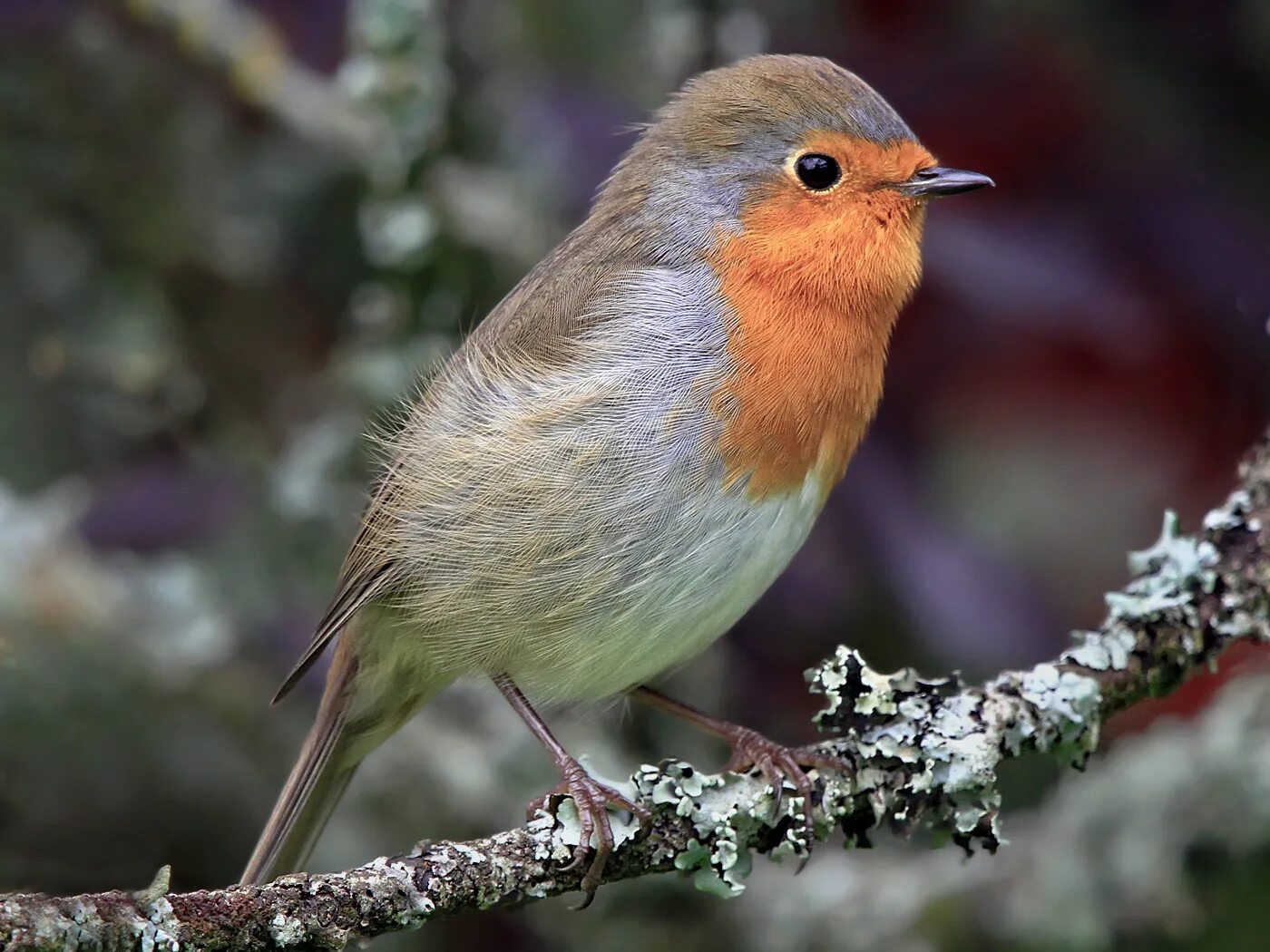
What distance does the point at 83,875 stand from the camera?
11.8ft

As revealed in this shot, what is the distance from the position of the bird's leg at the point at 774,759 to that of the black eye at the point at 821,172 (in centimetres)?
125

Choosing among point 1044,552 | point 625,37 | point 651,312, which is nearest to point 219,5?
point 625,37

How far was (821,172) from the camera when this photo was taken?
346 centimetres

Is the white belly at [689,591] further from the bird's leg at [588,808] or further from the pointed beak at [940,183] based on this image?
the pointed beak at [940,183]

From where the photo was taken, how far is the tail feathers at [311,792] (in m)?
3.45

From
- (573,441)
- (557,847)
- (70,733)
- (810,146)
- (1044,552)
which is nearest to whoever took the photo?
(557,847)

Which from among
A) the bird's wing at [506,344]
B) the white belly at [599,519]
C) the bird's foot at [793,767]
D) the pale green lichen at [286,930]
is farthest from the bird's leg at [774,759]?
the pale green lichen at [286,930]

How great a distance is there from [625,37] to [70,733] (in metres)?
2.56

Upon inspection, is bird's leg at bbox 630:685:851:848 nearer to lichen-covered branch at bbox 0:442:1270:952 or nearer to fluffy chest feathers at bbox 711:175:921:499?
lichen-covered branch at bbox 0:442:1270:952

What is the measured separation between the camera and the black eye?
11.3ft

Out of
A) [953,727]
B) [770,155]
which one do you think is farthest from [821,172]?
[953,727]

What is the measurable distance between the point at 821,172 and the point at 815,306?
1.19 ft

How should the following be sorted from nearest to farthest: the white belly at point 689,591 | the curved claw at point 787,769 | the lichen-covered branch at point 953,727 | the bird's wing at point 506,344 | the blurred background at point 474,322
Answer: the lichen-covered branch at point 953,727 < the curved claw at point 787,769 < the white belly at point 689,591 < the bird's wing at point 506,344 < the blurred background at point 474,322

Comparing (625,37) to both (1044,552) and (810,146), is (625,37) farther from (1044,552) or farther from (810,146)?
(1044,552)
